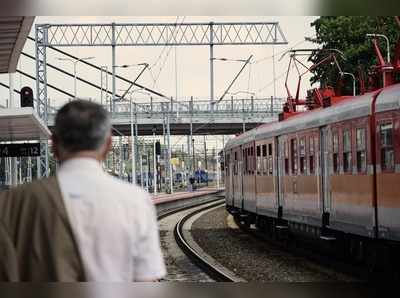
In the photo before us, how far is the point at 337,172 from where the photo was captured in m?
11.2

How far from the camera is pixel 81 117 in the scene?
2746mm

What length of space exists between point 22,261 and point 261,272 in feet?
31.2

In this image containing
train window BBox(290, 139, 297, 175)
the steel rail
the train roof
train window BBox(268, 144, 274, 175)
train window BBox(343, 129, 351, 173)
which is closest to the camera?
the train roof

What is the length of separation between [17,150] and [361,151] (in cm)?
635

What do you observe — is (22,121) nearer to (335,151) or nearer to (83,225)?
(335,151)

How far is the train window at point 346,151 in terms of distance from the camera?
10.5 meters

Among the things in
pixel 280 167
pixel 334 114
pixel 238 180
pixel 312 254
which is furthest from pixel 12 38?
pixel 238 180

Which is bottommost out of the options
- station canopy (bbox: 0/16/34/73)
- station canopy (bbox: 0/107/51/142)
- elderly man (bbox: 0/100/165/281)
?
elderly man (bbox: 0/100/165/281)

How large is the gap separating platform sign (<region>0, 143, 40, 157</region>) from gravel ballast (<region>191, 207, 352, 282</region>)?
3570 millimetres

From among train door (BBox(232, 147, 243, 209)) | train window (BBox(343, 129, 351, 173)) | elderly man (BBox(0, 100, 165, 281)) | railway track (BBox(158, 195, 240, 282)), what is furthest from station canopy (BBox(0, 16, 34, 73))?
elderly man (BBox(0, 100, 165, 281))

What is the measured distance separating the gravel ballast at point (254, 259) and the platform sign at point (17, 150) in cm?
357

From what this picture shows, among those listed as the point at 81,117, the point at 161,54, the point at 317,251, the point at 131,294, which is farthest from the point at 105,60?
the point at 81,117

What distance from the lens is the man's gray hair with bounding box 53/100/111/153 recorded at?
2.74 m

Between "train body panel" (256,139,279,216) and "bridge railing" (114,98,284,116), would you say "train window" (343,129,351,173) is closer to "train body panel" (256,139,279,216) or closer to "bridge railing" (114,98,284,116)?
"bridge railing" (114,98,284,116)
